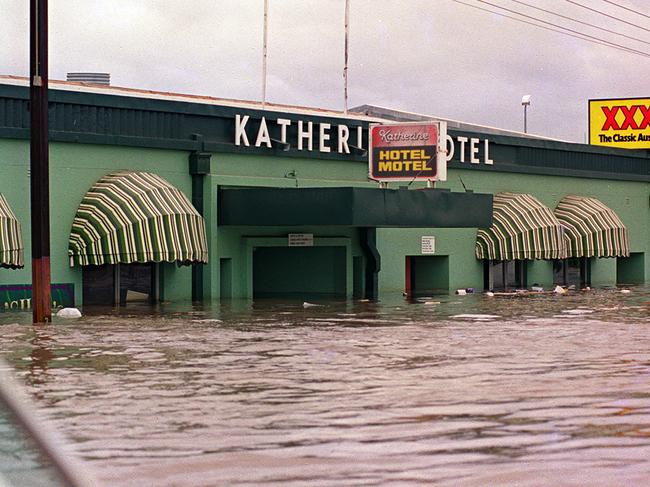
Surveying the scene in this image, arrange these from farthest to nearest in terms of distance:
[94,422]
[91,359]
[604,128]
Result: [604,128] < [91,359] < [94,422]

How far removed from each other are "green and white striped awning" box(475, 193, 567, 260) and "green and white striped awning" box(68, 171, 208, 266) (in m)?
13.4

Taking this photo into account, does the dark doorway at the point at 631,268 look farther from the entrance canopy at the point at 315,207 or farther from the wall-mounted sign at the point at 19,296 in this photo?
the wall-mounted sign at the point at 19,296

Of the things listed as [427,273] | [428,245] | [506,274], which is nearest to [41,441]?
[428,245]

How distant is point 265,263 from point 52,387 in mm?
24833

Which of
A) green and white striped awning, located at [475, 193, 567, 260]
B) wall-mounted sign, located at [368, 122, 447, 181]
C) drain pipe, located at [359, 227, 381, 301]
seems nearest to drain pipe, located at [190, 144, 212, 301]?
wall-mounted sign, located at [368, 122, 447, 181]

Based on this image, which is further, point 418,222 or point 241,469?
point 418,222

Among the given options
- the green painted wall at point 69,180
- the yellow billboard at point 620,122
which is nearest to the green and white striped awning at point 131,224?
the green painted wall at point 69,180

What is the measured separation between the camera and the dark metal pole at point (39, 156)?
2188 centimetres

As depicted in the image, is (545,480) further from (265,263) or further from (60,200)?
(265,263)

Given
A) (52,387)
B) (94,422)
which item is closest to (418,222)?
(52,387)

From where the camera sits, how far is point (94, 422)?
30.6 feet

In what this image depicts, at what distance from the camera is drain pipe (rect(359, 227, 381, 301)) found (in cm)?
3484

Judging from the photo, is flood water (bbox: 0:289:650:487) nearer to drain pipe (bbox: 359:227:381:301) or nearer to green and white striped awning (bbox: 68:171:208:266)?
green and white striped awning (bbox: 68:171:208:266)

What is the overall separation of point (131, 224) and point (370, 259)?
916 centimetres
